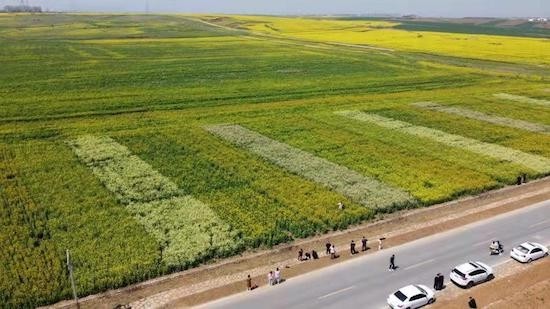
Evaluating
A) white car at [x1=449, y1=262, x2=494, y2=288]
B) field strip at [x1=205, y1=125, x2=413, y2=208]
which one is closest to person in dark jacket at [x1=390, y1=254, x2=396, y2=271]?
white car at [x1=449, y1=262, x2=494, y2=288]

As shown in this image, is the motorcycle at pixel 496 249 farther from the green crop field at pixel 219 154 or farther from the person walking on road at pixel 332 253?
the person walking on road at pixel 332 253

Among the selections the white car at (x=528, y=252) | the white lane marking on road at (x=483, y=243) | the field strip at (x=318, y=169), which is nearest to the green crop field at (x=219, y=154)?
the field strip at (x=318, y=169)

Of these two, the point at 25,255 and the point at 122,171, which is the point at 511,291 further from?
the point at 122,171

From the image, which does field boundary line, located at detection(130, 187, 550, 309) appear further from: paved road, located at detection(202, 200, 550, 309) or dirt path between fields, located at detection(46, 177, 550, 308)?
paved road, located at detection(202, 200, 550, 309)

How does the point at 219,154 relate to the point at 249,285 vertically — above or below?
above

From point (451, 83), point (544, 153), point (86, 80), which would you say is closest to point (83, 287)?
point (544, 153)

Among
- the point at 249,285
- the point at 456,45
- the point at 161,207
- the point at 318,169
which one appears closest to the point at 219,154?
the point at 318,169

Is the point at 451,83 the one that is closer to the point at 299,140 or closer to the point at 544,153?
the point at 544,153
